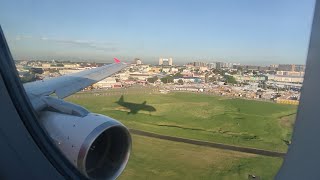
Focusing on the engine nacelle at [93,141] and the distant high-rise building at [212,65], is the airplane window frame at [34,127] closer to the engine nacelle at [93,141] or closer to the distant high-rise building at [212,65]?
the engine nacelle at [93,141]

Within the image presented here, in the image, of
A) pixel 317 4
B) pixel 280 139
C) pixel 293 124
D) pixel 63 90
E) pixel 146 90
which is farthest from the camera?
pixel 63 90

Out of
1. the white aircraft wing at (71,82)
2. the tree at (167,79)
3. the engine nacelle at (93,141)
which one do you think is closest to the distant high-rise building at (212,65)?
the tree at (167,79)

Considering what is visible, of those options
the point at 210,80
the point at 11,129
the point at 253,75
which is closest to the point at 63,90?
the point at 11,129

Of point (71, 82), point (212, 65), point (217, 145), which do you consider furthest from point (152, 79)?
point (71, 82)

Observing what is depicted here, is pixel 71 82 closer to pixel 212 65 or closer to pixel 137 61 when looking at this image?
pixel 137 61

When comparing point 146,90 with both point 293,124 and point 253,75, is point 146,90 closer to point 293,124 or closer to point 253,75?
point 253,75
